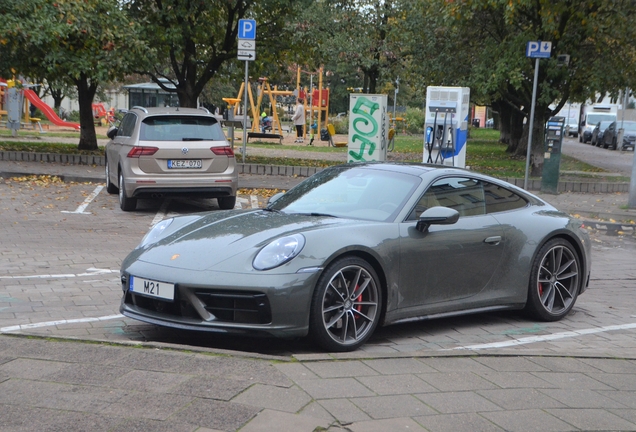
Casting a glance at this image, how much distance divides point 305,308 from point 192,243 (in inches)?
38.1

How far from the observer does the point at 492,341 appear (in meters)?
6.11

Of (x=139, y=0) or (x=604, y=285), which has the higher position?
(x=139, y=0)

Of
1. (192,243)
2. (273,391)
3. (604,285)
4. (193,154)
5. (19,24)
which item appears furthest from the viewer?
(19,24)

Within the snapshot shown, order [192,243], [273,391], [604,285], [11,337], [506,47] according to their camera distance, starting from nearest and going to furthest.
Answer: [273,391] → [11,337] → [192,243] → [604,285] → [506,47]

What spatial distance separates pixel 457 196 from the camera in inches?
255

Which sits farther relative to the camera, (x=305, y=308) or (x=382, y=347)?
(x=382, y=347)

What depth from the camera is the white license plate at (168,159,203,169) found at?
12469 millimetres

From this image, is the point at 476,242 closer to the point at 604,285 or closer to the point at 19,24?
the point at 604,285

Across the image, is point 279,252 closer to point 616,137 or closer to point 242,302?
point 242,302

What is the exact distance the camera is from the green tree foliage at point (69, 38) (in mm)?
16438

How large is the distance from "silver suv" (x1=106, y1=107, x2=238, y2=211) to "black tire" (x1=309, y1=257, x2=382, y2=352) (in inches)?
287

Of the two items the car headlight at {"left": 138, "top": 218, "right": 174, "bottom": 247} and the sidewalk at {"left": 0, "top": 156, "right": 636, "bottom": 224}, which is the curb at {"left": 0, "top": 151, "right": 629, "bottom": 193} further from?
the car headlight at {"left": 138, "top": 218, "right": 174, "bottom": 247}

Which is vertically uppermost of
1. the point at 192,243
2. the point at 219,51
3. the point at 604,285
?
the point at 219,51

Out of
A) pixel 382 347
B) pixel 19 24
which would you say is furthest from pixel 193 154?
pixel 382 347
